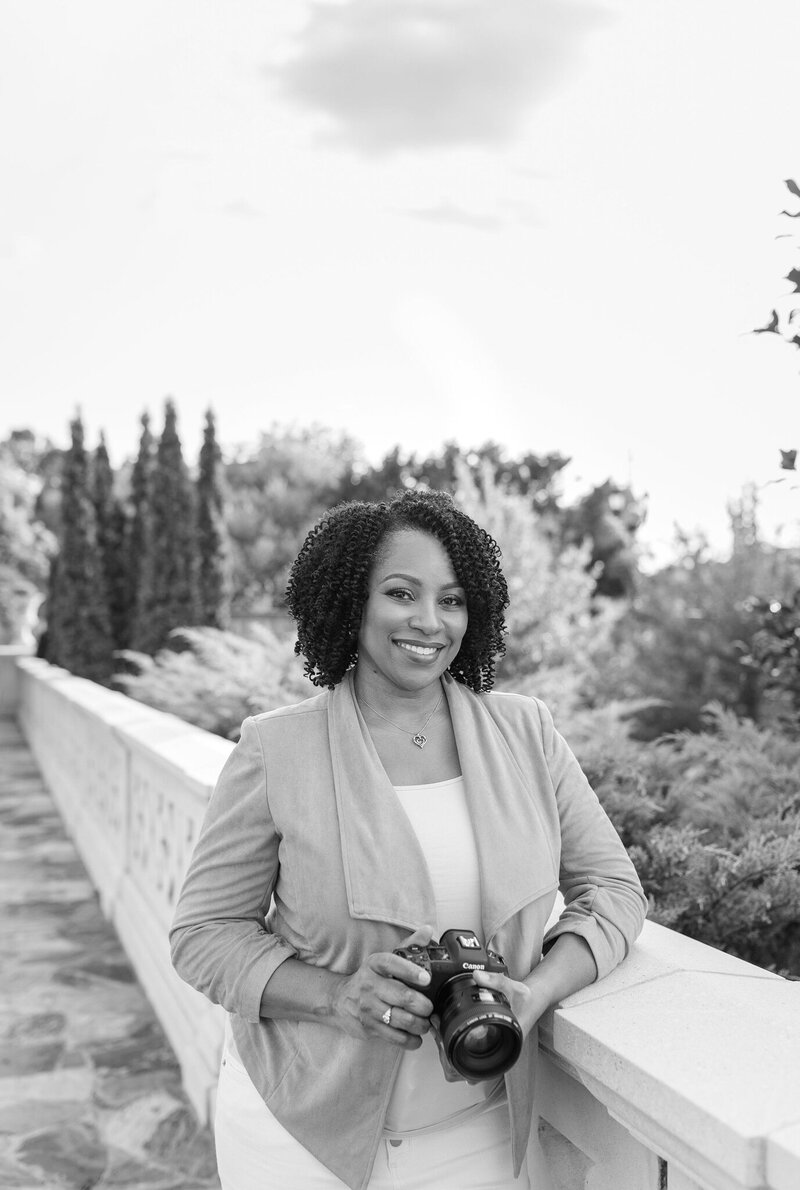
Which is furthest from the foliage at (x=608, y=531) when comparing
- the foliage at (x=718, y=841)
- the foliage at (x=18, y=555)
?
the foliage at (x=718, y=841)

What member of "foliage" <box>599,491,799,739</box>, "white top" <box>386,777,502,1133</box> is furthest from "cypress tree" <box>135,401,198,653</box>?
"white top" <box>386,777,502,1133</box>

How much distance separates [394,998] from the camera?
130 cm

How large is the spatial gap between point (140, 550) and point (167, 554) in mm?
1185

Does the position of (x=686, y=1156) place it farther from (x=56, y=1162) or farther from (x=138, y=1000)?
(x=138, y=1000)

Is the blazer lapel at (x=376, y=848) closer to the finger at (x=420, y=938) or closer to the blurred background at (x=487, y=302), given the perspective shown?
the finger at (x=420, y=938)

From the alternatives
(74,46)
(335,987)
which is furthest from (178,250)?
(335,987)

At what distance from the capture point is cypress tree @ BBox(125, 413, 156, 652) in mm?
14133

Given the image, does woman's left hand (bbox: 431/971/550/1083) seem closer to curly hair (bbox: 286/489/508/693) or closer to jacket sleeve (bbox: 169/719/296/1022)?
jacket sleeve (bbox: 169/719/296/1022)

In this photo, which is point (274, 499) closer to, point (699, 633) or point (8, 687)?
point (8, 687)

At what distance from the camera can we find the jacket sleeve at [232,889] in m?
1.54

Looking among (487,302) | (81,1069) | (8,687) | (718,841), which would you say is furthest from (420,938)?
(8,687)

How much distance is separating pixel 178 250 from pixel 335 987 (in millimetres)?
11041

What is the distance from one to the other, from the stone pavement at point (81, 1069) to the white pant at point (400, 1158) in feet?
5.20

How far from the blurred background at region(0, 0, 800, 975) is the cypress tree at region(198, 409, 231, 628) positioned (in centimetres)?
5
